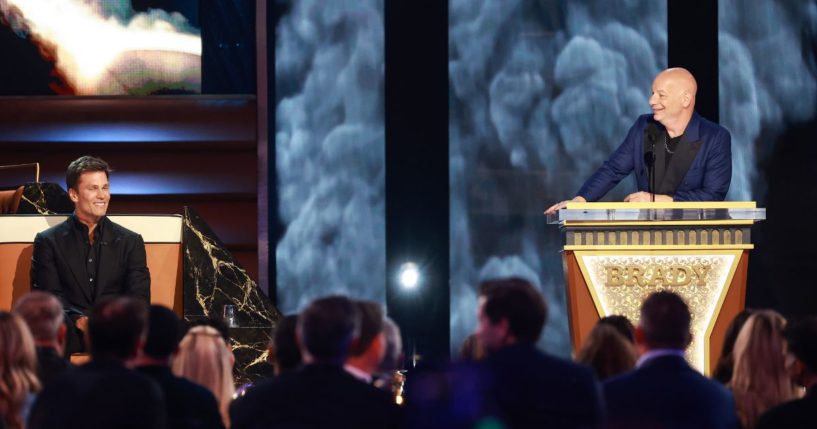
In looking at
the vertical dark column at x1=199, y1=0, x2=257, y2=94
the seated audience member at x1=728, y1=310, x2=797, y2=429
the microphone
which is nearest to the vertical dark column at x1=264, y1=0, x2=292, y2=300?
the vertical dark column at x1=199, y1=0, x2=257, y2=94

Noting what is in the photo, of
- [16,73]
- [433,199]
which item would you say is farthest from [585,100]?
[16,73]

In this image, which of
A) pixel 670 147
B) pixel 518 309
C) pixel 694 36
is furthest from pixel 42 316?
pixel 694 36

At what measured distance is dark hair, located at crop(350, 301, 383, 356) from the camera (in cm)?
282

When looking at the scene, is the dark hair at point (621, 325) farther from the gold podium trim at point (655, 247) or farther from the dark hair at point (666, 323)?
the gold podium trim at point (655, 247)

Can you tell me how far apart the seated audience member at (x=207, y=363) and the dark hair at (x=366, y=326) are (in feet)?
1.68

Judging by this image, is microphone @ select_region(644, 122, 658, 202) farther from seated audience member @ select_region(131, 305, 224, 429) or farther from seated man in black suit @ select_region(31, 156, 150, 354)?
seated audience member @ select_region(131, 305, 224, 429)

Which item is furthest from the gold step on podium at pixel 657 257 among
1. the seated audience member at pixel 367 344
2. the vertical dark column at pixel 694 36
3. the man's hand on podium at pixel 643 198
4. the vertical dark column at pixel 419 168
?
the vertical dark column at pixel 694 36

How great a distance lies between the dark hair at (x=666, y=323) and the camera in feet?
9.00

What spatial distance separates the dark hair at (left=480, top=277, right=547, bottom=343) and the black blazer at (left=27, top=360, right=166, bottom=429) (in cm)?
71

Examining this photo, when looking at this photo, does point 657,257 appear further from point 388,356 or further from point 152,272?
point 152,272

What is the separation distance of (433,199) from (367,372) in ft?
13.0

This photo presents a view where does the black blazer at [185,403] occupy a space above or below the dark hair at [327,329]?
below

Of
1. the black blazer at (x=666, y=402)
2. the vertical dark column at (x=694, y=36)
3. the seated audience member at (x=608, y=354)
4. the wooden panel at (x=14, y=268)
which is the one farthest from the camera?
the vertical dark column at (x=694, y=36)

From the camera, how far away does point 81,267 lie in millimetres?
4859
